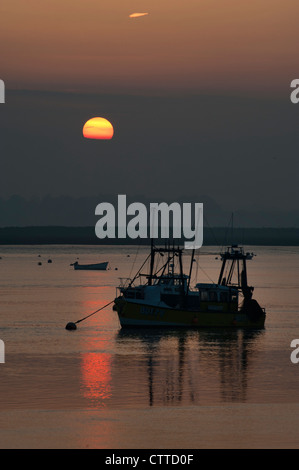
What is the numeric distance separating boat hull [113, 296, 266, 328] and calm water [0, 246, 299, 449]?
1197 mm

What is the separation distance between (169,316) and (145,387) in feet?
107

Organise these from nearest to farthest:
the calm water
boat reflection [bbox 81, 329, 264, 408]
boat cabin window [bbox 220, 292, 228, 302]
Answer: the calm water < boat reflection [bbox 81, 329, 264, 408] < boat cabin window [bbox 220, 292, 228, 302]

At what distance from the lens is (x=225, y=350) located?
233ft

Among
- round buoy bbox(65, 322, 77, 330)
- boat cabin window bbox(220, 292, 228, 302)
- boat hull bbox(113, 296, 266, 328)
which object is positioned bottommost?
round buoy bbox(65, 322, 77, 330)

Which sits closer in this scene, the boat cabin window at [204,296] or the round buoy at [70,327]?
the boat cabin window at [204,296]

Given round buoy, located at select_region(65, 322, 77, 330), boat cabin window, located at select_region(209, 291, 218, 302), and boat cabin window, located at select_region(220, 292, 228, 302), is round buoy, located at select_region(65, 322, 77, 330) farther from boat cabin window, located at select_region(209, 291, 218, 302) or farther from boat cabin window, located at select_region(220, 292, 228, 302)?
boat cabin window, located at select_region(220, 292, 228, 302)

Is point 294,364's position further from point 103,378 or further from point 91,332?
point 91,332

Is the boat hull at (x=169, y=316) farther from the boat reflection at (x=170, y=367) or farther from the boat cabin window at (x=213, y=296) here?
the boat cabin window at (x=213, y=296)

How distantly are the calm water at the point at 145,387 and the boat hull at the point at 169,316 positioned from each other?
47.1 inches

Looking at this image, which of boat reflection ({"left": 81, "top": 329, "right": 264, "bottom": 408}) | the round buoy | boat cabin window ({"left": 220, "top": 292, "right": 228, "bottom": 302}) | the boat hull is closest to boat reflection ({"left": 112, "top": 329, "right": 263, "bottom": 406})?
boat reflection ({"left": 81, "top": 329, "right": 264, "bottom": 408})

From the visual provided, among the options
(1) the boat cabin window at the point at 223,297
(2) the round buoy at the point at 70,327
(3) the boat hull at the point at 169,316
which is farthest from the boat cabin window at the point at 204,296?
(2) the round buoy at the point at 70,327

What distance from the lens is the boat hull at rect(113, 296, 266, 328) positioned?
3280 inches

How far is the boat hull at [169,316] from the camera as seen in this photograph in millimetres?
83312

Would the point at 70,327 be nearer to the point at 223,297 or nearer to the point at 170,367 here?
the point at 223,297
